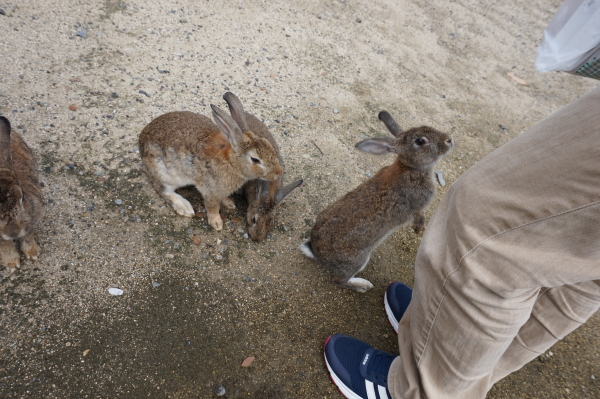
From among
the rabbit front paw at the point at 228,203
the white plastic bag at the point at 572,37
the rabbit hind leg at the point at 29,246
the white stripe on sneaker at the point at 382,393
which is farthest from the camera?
the rabbit front paw at the point at 228,203

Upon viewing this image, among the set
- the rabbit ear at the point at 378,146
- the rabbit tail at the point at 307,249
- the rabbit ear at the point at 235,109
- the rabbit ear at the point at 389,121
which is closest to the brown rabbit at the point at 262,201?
the rabbit ear at the point at 235,109

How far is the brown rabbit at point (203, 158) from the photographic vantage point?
3.03 metres

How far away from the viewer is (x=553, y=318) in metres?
1.82

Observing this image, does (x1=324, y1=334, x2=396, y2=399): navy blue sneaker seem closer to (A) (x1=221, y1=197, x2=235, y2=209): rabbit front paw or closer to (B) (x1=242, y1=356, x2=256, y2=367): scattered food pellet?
(B) (x1=242, y1=356, x2=256, y2=367): scattered food pellet

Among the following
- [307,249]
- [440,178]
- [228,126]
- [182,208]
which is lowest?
[182,208]

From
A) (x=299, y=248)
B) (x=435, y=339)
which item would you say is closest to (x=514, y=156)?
(x=435, y=339)

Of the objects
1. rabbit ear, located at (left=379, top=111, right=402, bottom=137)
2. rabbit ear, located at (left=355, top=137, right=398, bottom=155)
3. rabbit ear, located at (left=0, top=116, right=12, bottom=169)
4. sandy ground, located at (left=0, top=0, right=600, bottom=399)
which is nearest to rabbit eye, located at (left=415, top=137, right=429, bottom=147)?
rabbit ear, located at (left=355, top=137, right=398, bottom=155)

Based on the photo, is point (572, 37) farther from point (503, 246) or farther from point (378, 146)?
point (503, 246)

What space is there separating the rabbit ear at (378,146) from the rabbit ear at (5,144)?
2.46 m

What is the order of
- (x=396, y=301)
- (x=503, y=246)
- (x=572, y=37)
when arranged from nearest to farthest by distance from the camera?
(x=503, y=246), (x=572, y=37), (x=396, y=301)

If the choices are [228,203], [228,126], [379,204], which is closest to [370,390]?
[379,204]

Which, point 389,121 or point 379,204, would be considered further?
point 389,121

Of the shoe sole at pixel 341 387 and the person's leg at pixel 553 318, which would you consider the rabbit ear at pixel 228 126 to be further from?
the person's leg at pixel 553 318

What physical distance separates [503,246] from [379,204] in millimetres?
1253
